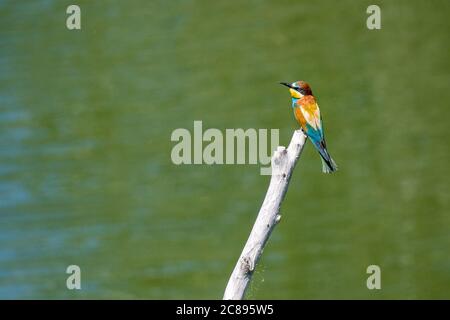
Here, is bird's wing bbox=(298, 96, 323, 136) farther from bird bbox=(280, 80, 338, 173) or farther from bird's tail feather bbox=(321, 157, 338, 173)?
bird's tail feather bbox=(321, 157, 338, 173)

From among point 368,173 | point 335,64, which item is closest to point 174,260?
point 368,173

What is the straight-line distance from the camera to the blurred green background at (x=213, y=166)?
6.07 meters

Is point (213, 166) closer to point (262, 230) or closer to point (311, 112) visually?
point (311, 112)

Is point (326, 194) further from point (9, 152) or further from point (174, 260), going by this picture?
point (9, 152)

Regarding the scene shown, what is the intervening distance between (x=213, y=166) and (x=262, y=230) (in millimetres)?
3655

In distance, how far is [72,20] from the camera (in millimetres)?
7555

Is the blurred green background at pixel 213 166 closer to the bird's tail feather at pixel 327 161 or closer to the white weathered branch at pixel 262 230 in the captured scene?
the bird's tail feather at pixel 327 161

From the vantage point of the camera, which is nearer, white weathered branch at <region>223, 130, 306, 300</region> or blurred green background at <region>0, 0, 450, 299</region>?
white weathered branch at <region>223, 130, 306, 300</region>

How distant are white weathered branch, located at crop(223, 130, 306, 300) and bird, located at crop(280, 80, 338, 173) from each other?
413 millimetres

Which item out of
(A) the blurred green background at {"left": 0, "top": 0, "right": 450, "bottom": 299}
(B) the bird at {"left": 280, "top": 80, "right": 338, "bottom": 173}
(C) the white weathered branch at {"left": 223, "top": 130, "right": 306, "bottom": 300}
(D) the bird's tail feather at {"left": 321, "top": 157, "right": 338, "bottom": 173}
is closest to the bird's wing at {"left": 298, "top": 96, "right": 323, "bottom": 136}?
(B) the bird at {"left": 280, "top": 80, "right": 338, "bottom": 173}

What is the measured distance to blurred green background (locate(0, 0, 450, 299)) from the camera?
19.9 ft

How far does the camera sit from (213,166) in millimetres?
6758

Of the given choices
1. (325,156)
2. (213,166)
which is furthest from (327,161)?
(213,166)
